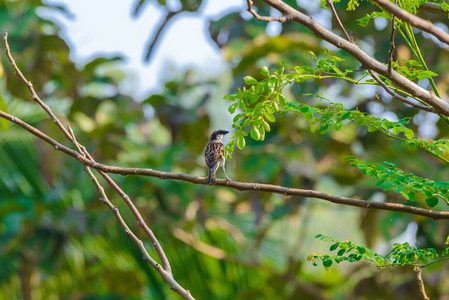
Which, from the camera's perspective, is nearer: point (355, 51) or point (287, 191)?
point (355, 51)

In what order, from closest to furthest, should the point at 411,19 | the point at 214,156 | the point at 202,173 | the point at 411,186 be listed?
the point at 411,19
the point at 411,186
the point at 214,156
the point at 202,173

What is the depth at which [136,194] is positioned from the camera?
775 cm

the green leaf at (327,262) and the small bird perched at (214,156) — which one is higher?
the small bird perched at (214,156)

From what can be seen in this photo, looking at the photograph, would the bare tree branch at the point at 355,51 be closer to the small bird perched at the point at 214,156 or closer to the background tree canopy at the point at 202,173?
the small bird perched at the point at 214,156

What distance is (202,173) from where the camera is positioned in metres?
7.45

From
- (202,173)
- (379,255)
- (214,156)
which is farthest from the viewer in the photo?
(202,173)

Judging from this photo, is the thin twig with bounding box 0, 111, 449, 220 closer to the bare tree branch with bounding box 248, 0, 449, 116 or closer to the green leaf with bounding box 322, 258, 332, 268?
the green leaf with bounding box 322, 258, 332, 268

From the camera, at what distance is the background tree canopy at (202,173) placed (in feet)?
21.8

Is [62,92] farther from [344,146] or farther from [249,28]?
[344,146]

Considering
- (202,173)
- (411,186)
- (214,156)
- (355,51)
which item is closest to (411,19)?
(355,51)

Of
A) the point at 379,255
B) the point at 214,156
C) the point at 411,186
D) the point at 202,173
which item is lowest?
the point at 379,255

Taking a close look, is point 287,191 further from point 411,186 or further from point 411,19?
point 411,19

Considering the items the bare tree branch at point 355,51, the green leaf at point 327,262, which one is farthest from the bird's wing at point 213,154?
the bare tree branch at point 355,51

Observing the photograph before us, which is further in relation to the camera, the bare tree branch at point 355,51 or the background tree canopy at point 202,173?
the background tree canopy at point 202,173
